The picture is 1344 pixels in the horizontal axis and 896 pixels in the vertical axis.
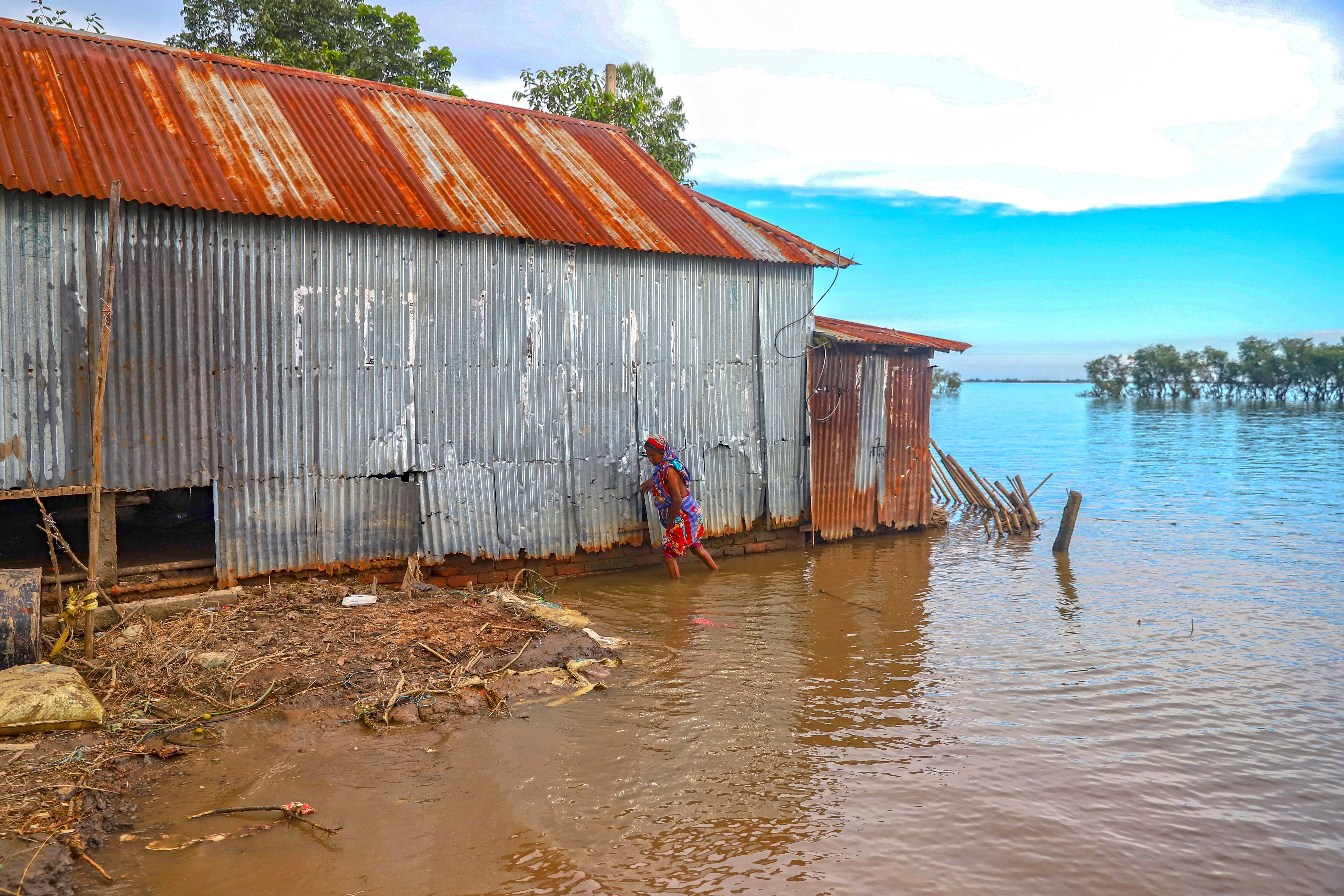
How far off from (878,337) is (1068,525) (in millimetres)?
4156

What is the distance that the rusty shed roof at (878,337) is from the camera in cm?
1179

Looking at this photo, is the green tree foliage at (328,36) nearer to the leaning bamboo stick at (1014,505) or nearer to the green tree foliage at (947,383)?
the leaning bamboo stick at (1014,505)

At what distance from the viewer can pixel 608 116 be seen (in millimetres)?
15602

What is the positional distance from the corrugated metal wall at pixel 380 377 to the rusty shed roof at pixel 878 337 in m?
1.29

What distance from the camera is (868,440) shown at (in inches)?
491

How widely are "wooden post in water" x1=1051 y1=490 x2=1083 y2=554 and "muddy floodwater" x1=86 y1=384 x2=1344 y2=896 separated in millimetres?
2421

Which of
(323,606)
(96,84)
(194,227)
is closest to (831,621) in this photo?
(323,606)

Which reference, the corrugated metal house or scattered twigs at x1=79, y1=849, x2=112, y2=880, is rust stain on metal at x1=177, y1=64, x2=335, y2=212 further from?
scattered twigs at x1=79, y1=849, x2=112, y2=880

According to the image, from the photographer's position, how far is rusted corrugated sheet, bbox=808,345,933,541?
11.9 meters

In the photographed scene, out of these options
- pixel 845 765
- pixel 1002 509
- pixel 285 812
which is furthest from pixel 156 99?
pixel 1002 509

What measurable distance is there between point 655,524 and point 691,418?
4.74 ft

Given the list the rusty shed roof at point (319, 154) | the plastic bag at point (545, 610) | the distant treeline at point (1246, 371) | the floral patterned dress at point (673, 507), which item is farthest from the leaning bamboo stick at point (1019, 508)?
the distant treeline at point (1246, 371)

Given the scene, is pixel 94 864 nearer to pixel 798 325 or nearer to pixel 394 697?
pixel 394 697

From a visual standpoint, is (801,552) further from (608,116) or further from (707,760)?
(608,116)
